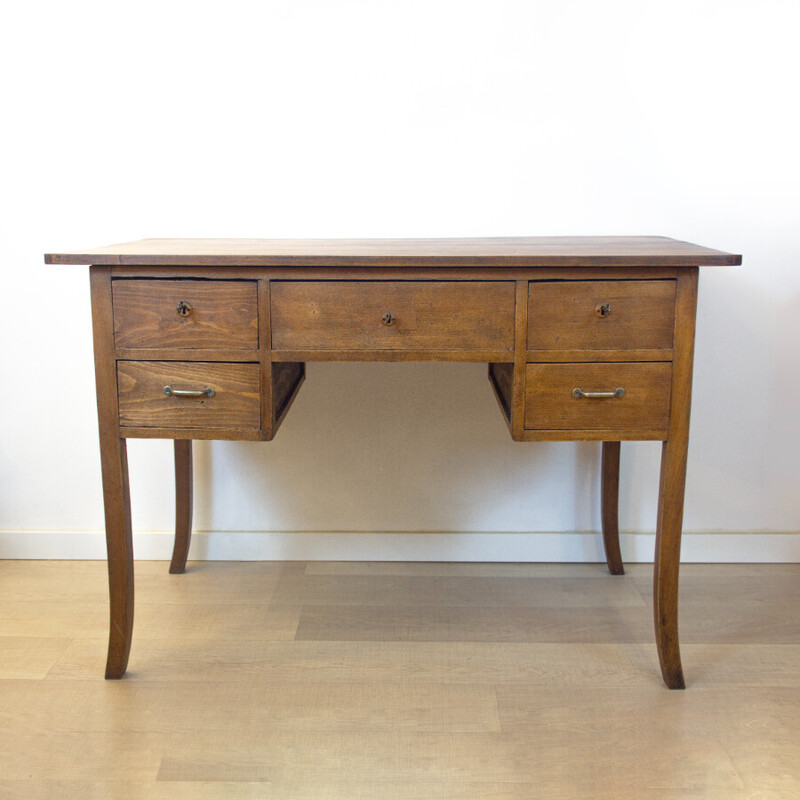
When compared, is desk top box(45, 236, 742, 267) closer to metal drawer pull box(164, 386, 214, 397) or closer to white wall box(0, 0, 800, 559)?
metal drawer pull box(164, 386, 214, 397)

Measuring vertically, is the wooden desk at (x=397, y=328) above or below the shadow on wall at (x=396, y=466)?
above

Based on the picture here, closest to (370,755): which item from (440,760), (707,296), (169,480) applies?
(440,760)

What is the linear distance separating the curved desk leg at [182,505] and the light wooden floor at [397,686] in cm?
6

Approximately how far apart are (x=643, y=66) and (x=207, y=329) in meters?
1.32

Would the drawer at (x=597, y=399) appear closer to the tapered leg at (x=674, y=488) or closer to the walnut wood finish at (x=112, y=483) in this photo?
the tapered leg at (x=674, y=488)

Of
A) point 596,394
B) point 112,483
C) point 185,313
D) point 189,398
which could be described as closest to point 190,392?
point 189,398

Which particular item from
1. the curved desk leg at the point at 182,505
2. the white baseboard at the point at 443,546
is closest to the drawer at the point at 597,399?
the white baseboard at the point at 443,546

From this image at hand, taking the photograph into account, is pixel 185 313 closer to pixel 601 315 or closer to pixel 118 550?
pixel 118 550

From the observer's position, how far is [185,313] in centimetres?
174

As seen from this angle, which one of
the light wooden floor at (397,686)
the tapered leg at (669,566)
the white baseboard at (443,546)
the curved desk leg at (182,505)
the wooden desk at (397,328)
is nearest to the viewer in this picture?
the light wooden floor at (397,686)

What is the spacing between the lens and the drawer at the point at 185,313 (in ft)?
5.69

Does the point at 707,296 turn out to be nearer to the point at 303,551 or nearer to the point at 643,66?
the point at 643,66

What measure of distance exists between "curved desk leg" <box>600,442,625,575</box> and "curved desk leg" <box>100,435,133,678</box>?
1246 millimetres

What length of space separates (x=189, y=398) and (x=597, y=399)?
2.72 feet
